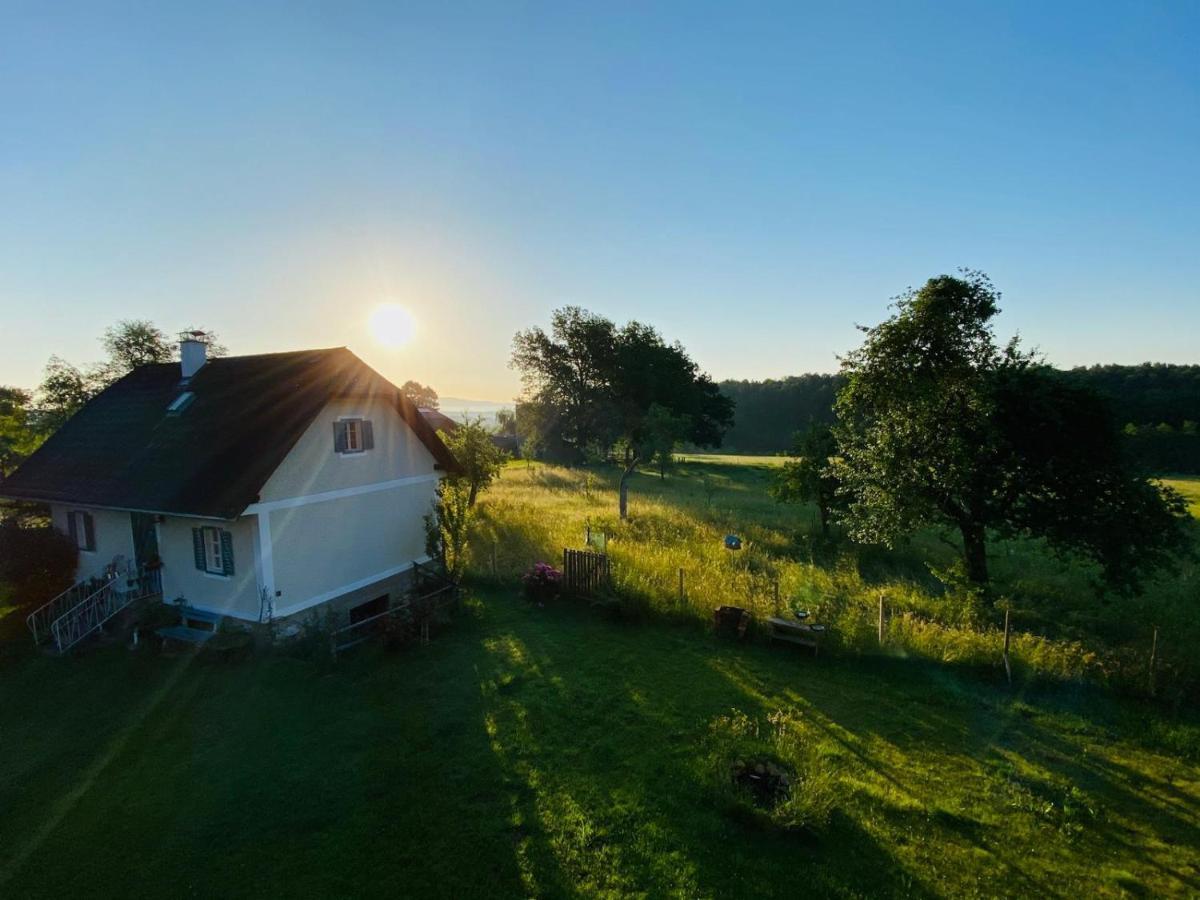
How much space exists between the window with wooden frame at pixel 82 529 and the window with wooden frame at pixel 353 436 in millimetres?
7412

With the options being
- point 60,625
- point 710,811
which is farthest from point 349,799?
point 60,625

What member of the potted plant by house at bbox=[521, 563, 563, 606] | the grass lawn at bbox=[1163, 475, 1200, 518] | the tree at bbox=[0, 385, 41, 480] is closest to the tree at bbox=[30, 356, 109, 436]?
the tree at bbox=[0, 385, 41, 480]

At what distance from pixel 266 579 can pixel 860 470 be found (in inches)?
591

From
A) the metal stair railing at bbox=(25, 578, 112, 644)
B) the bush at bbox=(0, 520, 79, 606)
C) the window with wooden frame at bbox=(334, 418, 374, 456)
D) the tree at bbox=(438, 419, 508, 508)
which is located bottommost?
the metal stair railing at bbox=(25, 578, 112, 644)

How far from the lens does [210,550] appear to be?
13.3 meters

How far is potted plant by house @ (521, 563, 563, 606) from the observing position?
15547 millimetres

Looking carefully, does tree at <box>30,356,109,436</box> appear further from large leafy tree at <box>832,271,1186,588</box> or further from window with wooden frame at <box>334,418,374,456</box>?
large leafy tree at <box>832,271,1186,588</box>

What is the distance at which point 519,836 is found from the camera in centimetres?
674

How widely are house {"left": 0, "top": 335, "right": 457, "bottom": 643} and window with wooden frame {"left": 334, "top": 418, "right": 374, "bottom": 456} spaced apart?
38mm

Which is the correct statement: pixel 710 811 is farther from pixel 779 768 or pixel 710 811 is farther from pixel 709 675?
pixel 709 675

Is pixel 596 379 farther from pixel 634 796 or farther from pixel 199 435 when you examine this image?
pixel 634 796

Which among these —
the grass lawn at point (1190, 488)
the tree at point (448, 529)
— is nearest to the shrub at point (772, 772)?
the tree at point (448, 529)

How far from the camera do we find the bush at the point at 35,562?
14.6m

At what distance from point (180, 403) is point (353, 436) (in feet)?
20.2
